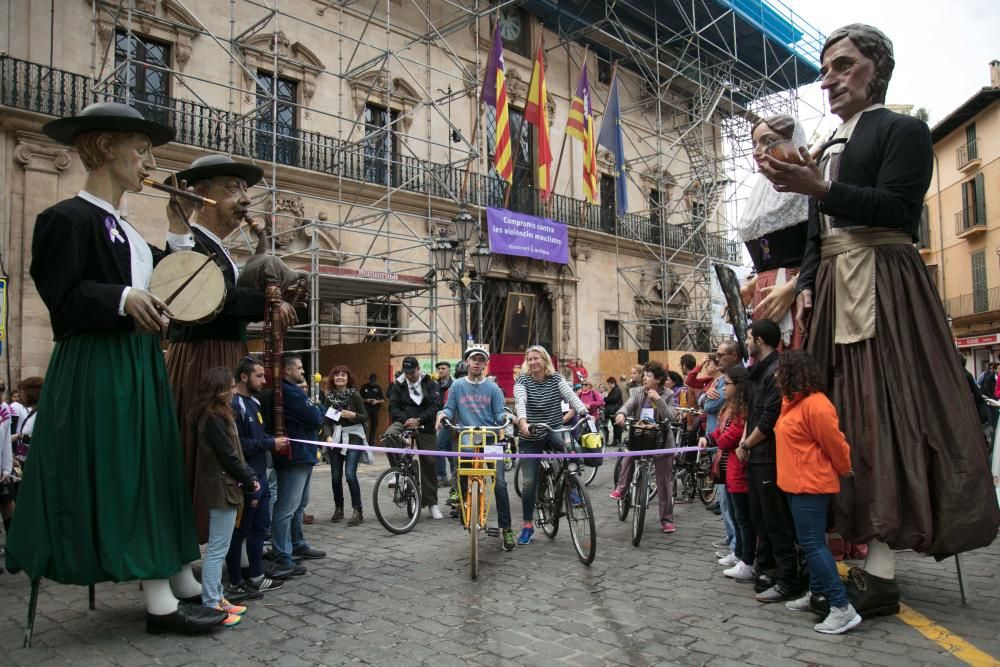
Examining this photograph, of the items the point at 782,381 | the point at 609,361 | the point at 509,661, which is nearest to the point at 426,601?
the point at 509,661

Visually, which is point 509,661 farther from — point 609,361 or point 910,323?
point 609,361

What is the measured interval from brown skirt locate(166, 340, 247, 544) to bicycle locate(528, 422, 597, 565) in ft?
9.10

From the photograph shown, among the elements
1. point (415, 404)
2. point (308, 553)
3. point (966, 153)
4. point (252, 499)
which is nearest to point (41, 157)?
point (415, 404)

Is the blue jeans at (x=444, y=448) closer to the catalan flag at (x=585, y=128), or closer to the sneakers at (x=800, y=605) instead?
the sneakers at (x=800, y=605)

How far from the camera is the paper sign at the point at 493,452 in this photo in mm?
5906

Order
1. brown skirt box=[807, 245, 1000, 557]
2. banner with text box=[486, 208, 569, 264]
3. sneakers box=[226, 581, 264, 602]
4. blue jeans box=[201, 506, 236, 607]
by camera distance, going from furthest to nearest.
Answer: banner with text box=[486, 208, 569, 264] → sneakers box=[226, 581, 264, 602] → blue jeans box=[201, 506, 236, 607] → brown skirt box=[807, 245, 1000, 557]

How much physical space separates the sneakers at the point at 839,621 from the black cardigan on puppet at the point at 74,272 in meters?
3.87

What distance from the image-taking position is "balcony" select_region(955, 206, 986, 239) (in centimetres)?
2792

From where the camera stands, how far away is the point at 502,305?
68.3ft

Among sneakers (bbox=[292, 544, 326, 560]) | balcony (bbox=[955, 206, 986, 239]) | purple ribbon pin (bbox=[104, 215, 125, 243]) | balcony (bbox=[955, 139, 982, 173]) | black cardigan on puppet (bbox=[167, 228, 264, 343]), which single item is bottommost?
sneakers (bbox=[292, 544, 326, 560])

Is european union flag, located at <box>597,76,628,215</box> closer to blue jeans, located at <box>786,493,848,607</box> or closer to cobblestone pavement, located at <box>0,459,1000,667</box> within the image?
cobblestone pavement, located at <box>0,459,1000,667</box>

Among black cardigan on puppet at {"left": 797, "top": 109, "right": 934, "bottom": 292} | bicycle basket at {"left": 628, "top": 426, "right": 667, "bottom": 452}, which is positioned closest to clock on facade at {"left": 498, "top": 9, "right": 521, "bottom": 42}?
bicycle basket at {"left": 628, "top": 426, "right": 667, "bottom": 452}

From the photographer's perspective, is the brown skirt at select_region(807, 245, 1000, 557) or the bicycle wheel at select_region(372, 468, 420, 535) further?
the bicycle wheel at select_region(372, 468, 420, 535)

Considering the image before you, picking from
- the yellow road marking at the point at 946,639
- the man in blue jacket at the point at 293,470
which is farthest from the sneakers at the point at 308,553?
the yellow road marking at the point at 946,639
